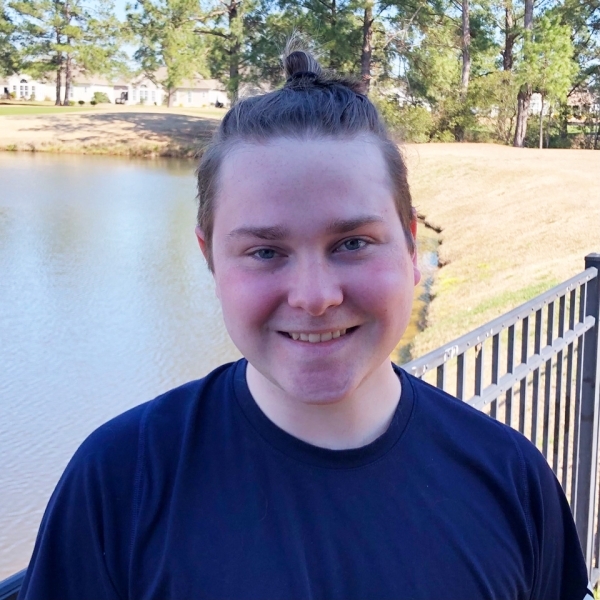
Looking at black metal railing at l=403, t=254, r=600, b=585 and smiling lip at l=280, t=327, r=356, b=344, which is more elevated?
smiling lip at l=280, t=327, r=356, b=344

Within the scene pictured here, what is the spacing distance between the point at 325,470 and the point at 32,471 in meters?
5.04

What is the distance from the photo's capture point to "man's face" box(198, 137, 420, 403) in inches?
42.9

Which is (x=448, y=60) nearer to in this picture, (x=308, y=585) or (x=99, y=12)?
(x=99, y=12)

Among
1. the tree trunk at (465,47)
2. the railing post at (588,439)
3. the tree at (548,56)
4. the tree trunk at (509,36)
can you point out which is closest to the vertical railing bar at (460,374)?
the railing post at (588,439)

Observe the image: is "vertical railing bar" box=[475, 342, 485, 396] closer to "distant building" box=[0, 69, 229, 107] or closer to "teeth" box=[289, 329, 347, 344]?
"teeth" box=[289, 329, 347, 344]

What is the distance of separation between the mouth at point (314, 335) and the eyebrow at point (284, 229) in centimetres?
13

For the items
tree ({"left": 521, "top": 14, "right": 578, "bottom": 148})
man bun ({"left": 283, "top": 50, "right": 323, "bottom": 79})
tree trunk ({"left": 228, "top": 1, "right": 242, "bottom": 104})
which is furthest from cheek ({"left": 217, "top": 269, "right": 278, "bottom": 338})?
tree ({"left": 521, "top": 14, "right": 578, "bottom": 148})

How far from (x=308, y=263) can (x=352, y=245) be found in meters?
0.07

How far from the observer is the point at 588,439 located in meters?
3.18

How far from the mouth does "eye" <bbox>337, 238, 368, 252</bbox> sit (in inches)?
4.2

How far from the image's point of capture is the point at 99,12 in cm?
3969

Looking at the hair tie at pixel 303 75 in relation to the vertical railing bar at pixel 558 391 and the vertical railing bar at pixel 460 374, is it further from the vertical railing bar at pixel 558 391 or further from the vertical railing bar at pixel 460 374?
the vertical railing bar at pixel 558 391

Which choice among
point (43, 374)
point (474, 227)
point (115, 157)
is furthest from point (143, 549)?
point (115, 157)

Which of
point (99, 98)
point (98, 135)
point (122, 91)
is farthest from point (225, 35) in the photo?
point (122, 91)
